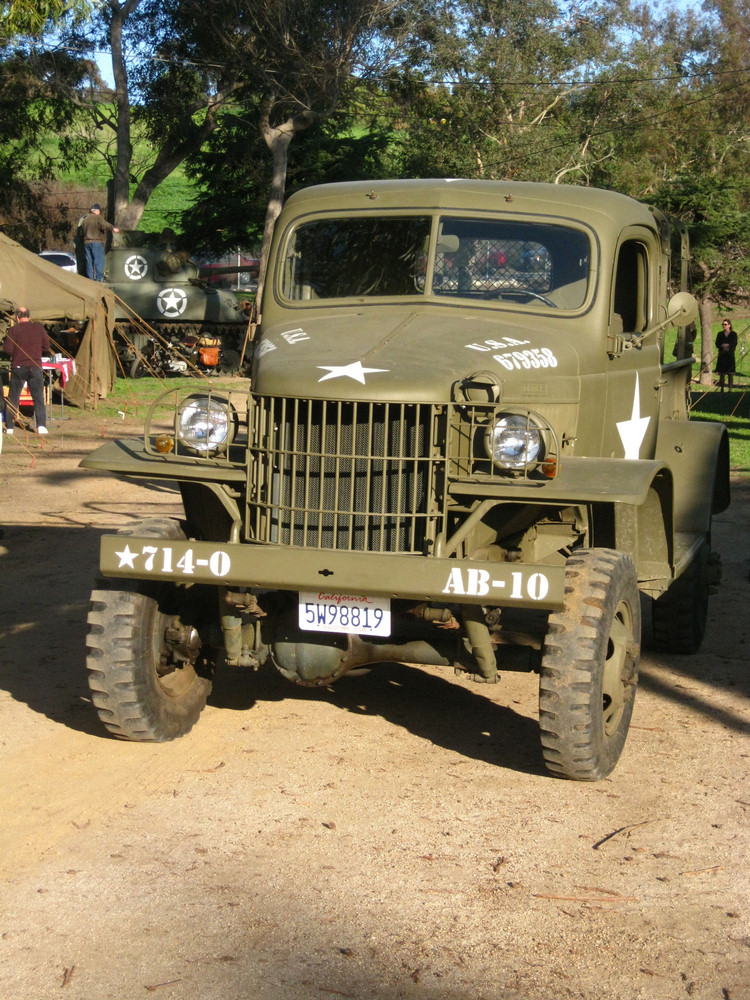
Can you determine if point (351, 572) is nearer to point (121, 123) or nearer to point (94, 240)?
point (94, 240)

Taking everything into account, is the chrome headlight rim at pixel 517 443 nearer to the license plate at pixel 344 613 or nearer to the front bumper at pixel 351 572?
the front bumper at pixel 351 572

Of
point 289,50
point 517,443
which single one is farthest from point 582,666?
point 289,50

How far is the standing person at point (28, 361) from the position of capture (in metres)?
16.0

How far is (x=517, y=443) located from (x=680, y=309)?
7.01 feet

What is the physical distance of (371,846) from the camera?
4488 mm

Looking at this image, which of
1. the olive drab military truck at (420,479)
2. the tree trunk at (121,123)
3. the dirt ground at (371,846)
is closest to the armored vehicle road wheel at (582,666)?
the olive drab military truck at (420,479)

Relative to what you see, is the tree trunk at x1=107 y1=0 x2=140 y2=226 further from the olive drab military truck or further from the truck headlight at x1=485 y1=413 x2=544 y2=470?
the truck headlight at x1=485 y1=413 x2=544 y2=470

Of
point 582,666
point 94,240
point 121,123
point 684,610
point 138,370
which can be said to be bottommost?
point 684,610

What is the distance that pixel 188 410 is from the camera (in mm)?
5316

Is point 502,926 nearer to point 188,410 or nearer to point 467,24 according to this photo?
point 188,410

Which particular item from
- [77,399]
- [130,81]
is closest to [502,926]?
[77,399]

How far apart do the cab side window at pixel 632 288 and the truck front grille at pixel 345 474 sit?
1861mm

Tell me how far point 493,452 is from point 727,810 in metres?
1.63

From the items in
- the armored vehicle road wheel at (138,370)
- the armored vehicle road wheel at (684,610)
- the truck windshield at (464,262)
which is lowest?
the armored vehicle road wheel at (684,610)
